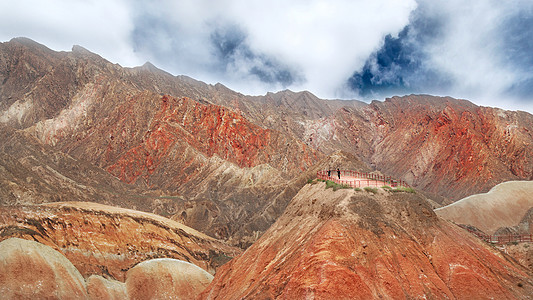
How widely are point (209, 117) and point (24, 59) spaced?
3064 inches

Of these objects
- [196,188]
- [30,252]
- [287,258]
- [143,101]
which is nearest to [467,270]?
[287,258]

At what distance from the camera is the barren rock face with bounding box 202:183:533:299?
1780 centimetres

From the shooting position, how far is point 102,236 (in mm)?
42188

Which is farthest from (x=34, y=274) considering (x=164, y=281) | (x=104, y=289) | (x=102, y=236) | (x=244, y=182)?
(x=244, y=182)

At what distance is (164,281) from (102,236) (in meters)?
10.4

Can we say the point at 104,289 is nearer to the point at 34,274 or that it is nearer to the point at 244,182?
the point at 34,274

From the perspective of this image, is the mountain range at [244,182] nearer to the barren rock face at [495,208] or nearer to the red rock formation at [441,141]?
the barren rock face at [495,208]

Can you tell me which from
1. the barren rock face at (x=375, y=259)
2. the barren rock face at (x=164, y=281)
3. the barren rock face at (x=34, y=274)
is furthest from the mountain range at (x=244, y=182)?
the barren rock face at (x=164, y=281)

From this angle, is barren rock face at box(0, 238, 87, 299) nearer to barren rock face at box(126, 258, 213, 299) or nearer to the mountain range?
the mountain range

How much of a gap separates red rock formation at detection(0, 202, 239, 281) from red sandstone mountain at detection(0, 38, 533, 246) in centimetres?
1944

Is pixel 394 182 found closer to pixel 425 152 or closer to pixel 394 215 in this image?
pixel 394 215

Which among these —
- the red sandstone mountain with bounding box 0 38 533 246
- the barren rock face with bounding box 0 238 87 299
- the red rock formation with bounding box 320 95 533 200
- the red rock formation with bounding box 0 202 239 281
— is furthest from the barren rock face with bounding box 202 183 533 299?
the red rock formation with bounding box 320 95 533 200

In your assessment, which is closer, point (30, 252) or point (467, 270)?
point (467, 270)

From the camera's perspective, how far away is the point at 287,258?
824 inches
